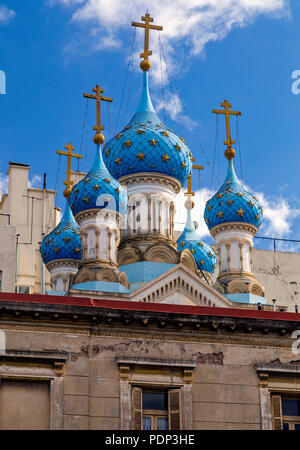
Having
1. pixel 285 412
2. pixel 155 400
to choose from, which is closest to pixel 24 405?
pixel 155 400

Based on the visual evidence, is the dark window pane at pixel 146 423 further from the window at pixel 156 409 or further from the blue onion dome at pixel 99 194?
the blue onion dome at pixel 99 194

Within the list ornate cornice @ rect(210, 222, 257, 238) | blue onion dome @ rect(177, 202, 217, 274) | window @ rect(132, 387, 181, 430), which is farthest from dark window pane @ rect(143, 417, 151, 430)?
blue onion dome @ rect(177, 202, 217, 274)

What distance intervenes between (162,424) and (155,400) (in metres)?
0.45

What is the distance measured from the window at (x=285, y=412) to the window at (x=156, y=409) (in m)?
1.78

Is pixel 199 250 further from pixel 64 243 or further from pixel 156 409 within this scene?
pixel 156 409

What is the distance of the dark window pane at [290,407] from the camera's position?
62.4 feet

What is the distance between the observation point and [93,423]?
58.5ft

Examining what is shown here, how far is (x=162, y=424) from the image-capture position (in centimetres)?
1842

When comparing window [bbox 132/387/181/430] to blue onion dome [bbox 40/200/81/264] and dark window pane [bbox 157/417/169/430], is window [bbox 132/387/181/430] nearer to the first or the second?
dark window pane [bbox 157/417/169/430]

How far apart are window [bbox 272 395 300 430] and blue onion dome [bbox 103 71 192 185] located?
18193mm

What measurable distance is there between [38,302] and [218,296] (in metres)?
16.5

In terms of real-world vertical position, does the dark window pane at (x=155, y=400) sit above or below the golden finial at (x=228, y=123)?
below

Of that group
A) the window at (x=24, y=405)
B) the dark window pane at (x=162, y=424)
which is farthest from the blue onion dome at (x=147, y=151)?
the window at (x=24, y=405)

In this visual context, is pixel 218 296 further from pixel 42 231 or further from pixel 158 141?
pixel 42 231
